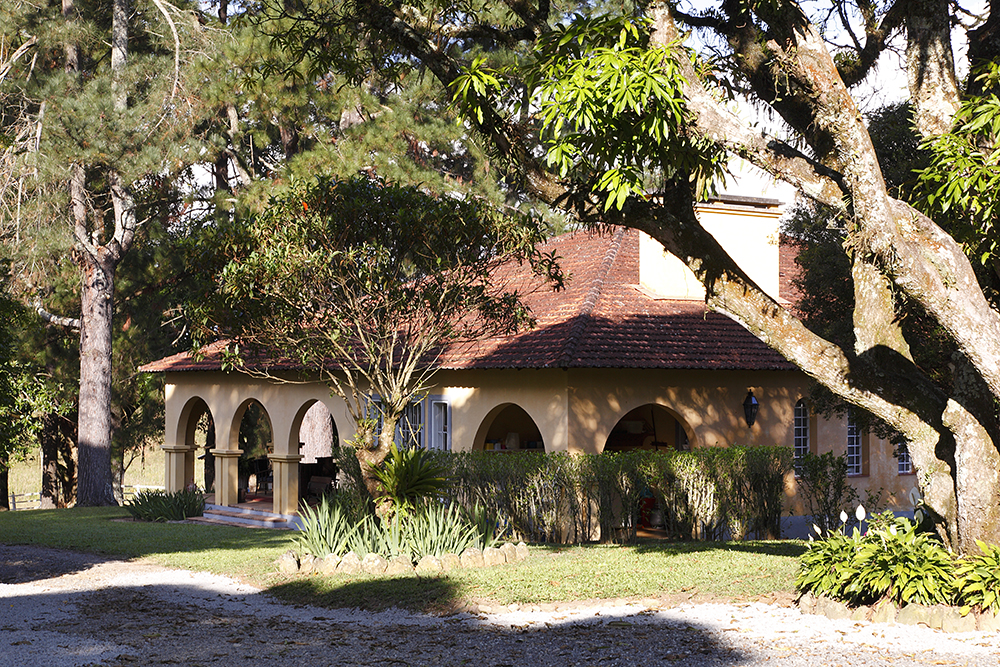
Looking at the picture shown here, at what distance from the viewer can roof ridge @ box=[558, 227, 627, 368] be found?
636 inches

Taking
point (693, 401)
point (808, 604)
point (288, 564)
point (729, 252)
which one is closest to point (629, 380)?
point (693, 401)

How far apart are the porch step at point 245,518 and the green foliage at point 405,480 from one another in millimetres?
8358

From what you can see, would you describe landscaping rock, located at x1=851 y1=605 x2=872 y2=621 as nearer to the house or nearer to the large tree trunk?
the house

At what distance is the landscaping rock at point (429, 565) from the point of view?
11.5 meters

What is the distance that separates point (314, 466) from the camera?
24.4 m

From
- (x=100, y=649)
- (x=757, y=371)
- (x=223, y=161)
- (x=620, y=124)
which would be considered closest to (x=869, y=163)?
(x=620, y=124)

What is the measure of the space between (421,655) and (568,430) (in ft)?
29.6

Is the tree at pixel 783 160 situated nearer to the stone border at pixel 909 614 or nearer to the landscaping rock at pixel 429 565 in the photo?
the stone border at pixel 909 614

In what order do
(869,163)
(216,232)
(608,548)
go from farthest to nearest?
(608,548), (216,232), (869,163)

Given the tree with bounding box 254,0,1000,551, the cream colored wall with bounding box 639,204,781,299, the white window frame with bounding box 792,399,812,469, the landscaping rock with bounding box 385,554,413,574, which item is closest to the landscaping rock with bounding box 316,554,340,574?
the landscaping rock with bounding box 385,554,413,574

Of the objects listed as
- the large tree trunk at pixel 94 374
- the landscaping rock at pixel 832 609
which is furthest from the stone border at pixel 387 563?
the large tree trunk at pixel 94 374

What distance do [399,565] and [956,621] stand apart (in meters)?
5.96

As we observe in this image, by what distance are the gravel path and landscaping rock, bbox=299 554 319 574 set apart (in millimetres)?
1205

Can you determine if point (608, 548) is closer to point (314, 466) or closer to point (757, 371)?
point (757, 371)
